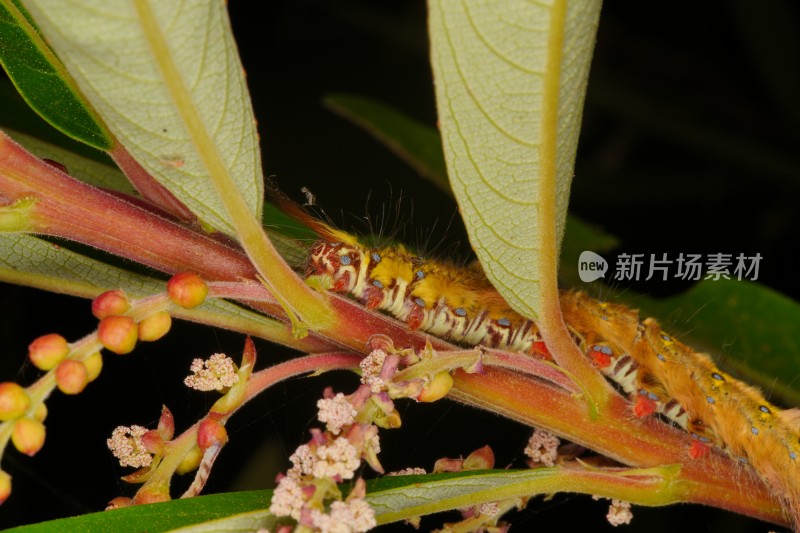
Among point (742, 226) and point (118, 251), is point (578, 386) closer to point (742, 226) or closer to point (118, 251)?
point (118, 251)

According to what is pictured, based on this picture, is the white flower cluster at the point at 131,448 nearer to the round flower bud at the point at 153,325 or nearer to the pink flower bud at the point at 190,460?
the pink flower bud at the point at 190,460

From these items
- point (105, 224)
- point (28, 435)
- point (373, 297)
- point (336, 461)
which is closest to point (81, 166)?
point (105, 224)

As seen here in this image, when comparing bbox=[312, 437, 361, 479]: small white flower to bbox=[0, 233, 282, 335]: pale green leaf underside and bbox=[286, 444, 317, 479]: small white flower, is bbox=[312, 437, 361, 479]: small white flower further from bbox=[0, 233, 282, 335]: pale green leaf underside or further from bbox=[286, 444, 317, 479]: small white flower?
bbox=[0, 233, 282, 335]: pale green leaf underside

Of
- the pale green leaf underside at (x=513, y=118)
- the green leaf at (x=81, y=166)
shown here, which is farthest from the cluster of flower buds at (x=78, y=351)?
the green leaf at (x=81, y=166)

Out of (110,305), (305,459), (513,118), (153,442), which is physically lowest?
(153,442)

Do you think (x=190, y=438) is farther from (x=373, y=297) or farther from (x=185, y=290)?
(x=373, y=297)

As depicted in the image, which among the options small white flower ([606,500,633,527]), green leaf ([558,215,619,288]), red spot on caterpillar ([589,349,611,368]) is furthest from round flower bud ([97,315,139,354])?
green leaf ([558,215,619,288])
